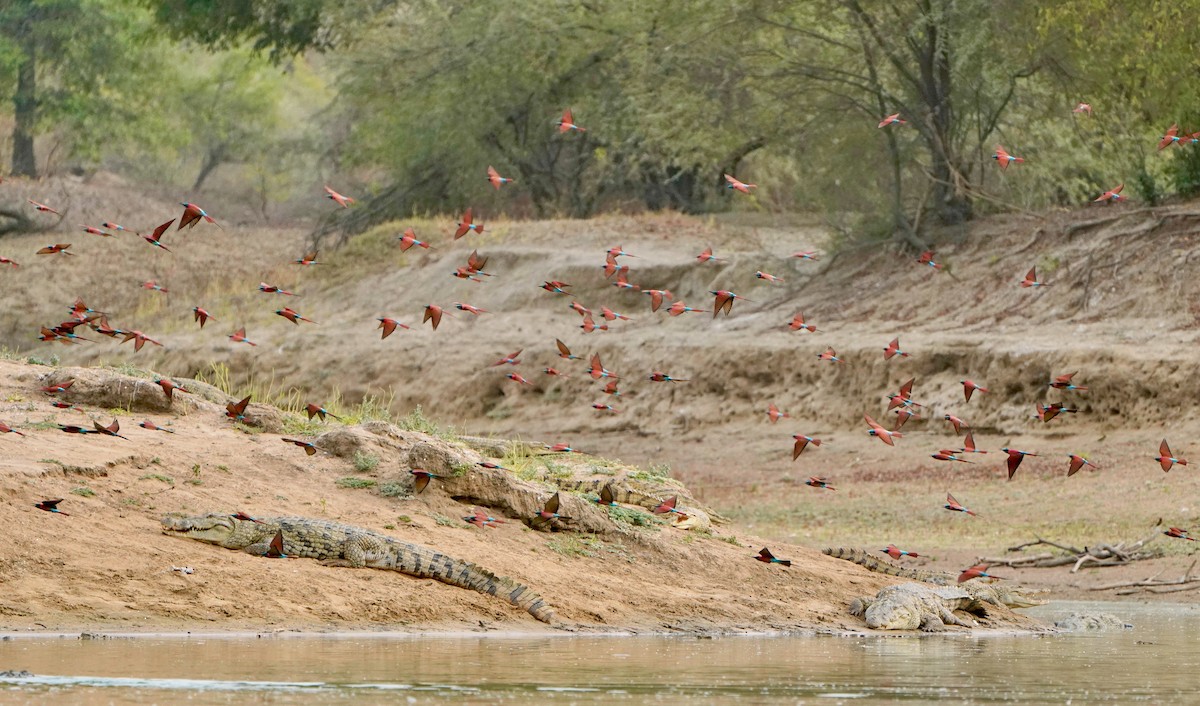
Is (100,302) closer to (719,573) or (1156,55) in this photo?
(1156,55)

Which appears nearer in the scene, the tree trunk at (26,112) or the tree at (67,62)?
the tree at (67,62)

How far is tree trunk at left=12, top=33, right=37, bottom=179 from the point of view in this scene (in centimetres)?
4812

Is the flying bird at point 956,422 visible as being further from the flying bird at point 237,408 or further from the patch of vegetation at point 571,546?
the flying bird at point 237,408

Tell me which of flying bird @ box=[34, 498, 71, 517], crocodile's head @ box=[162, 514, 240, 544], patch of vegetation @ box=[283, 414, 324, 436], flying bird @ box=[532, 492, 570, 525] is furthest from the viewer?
patch of vegetation @ box=[283, 414, 324, 436]

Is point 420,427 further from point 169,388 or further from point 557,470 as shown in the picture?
point 169,388

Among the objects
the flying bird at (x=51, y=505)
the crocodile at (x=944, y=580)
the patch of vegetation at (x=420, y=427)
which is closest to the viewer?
the flying bird at (x=51, y=505)

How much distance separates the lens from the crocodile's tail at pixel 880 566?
48.3 ft

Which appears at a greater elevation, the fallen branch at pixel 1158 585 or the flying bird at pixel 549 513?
the flying bird at pixel 549 513

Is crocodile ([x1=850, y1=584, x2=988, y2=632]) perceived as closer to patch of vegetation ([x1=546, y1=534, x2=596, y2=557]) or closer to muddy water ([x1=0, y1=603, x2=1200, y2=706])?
muddy water ([x1=0, y1=603, x2=1200, y2=706])

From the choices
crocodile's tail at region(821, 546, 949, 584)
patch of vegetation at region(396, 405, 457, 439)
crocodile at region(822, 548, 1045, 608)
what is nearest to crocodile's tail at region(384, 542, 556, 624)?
patch of vegetation at region(396, 405, 457, 439)

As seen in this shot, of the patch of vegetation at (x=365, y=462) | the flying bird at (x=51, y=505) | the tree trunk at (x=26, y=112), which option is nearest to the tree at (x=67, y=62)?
the tree trunk at (x=26, y=112)

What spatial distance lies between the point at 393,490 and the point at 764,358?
15294 mm

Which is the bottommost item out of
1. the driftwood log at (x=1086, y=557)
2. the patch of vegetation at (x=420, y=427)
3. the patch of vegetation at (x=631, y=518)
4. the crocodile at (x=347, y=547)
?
the driftwood log at (x=1086, y=557)

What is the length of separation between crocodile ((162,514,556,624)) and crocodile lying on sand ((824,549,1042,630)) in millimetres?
2492
